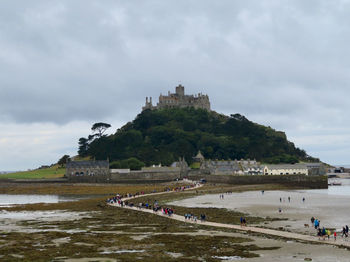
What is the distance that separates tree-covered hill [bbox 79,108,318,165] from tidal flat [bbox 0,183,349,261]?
248 feet

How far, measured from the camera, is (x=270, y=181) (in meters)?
81.8

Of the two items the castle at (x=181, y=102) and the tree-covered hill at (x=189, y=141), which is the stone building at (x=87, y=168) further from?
the castle at (x=181, y=102)

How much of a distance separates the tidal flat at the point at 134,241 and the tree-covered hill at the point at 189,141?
75613 millimetres

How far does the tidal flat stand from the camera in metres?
20.3

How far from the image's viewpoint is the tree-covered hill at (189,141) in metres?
118

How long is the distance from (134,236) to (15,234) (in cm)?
772

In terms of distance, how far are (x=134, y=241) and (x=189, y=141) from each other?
102 m

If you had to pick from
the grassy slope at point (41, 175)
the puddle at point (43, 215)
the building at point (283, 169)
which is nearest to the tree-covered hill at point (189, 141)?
the grassy slope at point (41, 175)

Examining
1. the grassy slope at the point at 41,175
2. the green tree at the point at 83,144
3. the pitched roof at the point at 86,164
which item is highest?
the green tree at the point at 83,144

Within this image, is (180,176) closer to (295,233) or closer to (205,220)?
(205,220)

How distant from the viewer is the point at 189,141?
Answer: 126 metres

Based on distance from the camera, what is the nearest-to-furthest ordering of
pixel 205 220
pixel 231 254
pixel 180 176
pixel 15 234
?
1. pixel 231 254
2. pixel 15 234
3. pixel 205 220
4. pixel 180 176

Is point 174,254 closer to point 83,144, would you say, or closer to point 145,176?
point 145,176

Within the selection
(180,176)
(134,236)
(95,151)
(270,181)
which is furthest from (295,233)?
(95,151)
